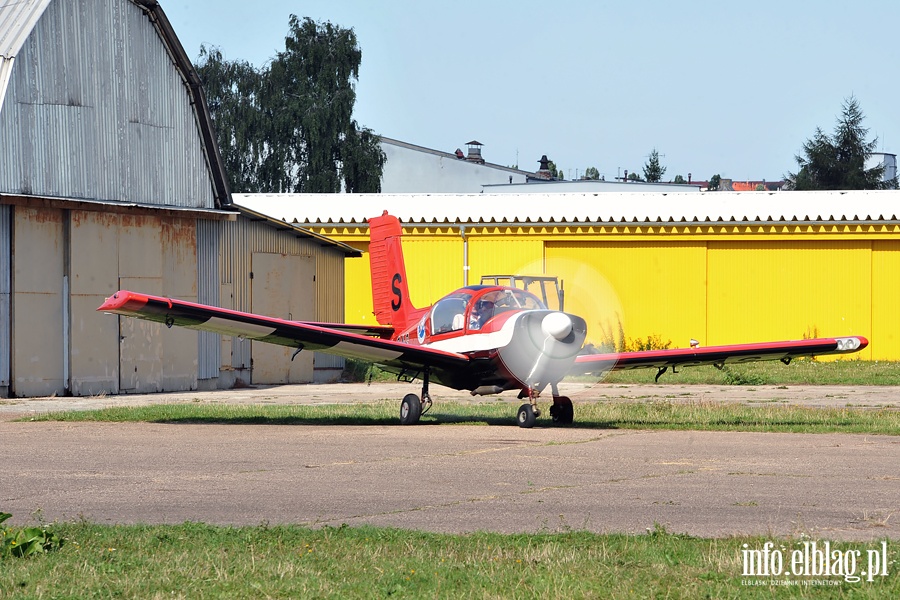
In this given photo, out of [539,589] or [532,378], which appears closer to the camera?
[539,589]

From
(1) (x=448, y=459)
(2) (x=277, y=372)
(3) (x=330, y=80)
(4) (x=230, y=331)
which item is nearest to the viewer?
(1) (x=448, y=459)

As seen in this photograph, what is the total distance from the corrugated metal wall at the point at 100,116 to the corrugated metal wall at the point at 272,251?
1.25m

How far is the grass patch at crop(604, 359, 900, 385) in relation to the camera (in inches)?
1019

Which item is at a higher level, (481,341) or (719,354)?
(481,341)

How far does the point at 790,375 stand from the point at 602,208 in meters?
8.06

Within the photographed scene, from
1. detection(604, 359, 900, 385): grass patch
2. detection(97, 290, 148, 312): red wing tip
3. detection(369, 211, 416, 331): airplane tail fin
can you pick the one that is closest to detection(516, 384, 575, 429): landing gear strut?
detection(369, 211, 416, 331): airplane tail fin

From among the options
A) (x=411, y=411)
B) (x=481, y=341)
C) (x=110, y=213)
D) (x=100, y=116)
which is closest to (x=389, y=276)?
(x=411, y=411)

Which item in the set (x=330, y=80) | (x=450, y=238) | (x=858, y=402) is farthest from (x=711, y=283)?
(x=330, y=80)

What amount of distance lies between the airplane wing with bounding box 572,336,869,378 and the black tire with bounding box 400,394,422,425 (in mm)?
2239

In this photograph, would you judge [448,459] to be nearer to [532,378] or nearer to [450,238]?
[532,378]

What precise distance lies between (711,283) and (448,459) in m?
21.1

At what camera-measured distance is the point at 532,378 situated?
15.9 m

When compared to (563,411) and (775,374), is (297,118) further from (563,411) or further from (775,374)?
(563,411)

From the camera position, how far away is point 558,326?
15.3 metres
